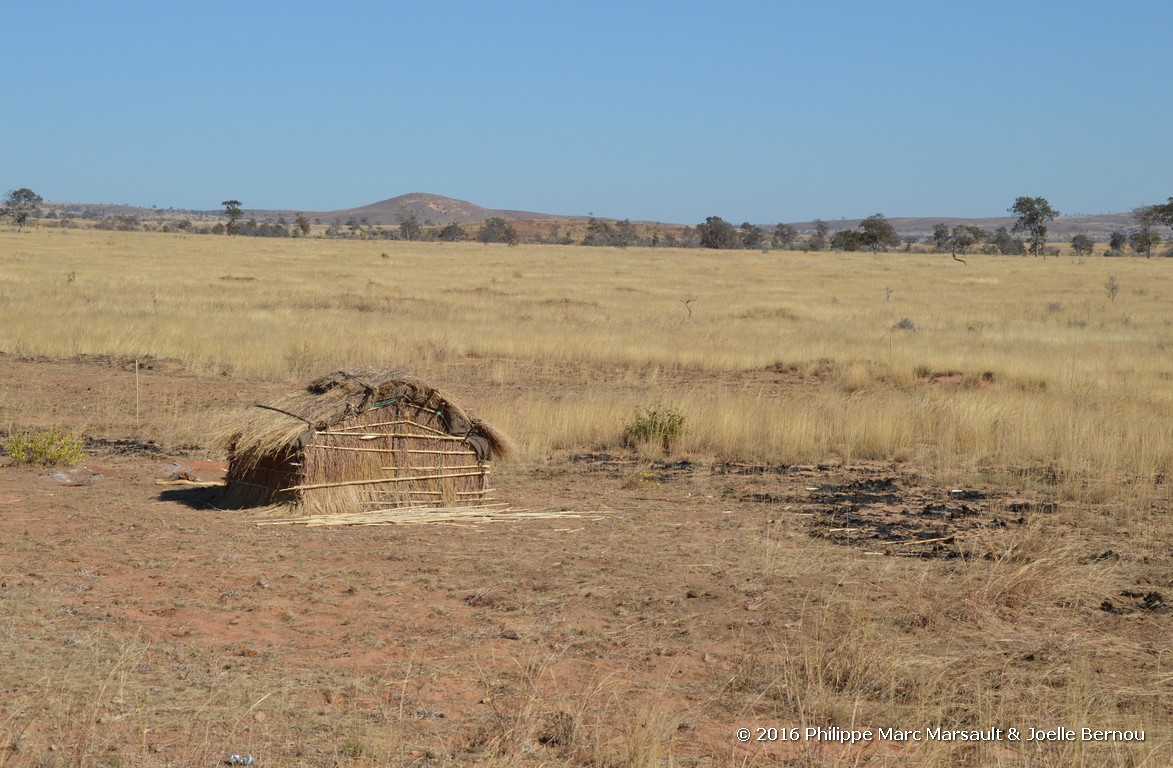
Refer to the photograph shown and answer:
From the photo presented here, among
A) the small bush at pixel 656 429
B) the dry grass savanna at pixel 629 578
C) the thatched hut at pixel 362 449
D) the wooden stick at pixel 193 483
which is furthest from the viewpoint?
the small bush at pixel 656 429

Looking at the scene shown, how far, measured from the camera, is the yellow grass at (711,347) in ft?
38.2

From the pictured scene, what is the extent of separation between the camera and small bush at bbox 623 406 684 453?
11594 mm

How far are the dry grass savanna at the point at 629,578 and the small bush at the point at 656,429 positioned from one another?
10 centimetres

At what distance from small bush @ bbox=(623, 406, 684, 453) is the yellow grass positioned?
0.16m

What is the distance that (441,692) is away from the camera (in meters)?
4.76

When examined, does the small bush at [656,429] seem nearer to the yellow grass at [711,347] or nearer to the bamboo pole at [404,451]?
the yellow grass at [711,347]

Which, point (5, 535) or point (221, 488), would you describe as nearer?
point (5, 535)

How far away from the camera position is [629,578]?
666 cm

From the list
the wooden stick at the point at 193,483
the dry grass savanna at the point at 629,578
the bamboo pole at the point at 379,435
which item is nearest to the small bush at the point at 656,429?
the dry grass savanna at the point at 629,578

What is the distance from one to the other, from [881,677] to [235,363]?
43.8 feet

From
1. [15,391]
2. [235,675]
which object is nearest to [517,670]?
[235,675]

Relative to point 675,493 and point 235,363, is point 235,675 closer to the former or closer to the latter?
point 675,493

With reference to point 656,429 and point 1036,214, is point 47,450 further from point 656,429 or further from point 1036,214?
point 1036,214

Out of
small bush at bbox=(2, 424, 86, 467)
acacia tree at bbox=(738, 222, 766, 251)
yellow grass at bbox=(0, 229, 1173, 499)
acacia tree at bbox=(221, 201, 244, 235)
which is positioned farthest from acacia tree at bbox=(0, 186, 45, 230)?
small bush at bbox=(2, 424, 86, 467)
